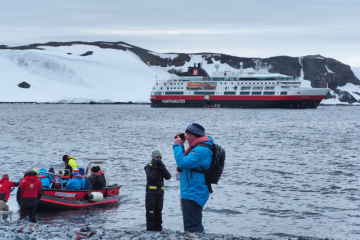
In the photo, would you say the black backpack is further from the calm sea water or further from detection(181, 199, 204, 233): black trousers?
the calm sea water

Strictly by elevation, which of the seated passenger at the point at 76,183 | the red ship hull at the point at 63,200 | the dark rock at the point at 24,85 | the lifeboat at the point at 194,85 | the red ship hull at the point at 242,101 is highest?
the dark rock at the point at 24,85

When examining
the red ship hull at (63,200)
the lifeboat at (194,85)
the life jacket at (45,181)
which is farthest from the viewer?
the lifeboat at (194,85)

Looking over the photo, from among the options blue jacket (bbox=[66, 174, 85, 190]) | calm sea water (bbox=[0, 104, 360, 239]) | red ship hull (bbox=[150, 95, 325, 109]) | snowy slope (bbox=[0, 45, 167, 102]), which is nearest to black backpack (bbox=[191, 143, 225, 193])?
calm sea water (bbox=[0, 104, 360, 239])

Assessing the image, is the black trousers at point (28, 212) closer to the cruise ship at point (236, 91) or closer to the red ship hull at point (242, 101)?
the cruise ship at point (236, 91)

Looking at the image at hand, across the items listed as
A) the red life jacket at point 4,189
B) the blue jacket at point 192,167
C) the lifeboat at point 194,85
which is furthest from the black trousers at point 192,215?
the lifeboat at point 194,85

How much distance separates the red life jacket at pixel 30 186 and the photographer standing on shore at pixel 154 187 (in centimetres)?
330

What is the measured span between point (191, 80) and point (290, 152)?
7974 cm

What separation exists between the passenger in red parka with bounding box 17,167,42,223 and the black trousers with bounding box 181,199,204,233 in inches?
198

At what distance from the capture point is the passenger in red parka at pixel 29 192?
1166 cm

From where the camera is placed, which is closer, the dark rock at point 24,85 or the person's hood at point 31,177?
the person's hood at point 31,177

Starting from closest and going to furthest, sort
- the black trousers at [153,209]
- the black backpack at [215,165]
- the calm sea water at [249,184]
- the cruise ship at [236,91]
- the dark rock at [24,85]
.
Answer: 1. the black backpack at [215,165]
2. the black trousers at [153,209]
3. the calm sea water at [249,184]
4. the cruise ship at [236,91]
5. the dark rock at [24,85]

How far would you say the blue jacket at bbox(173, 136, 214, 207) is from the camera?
795 cm

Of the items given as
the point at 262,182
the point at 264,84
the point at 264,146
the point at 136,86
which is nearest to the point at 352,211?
the point at 262,182

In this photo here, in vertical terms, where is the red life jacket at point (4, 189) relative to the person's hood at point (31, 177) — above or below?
below
